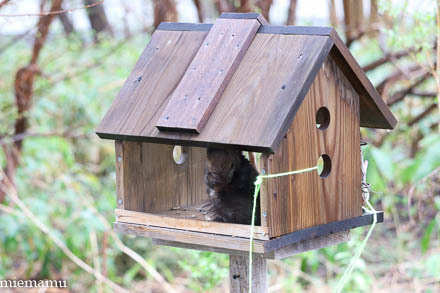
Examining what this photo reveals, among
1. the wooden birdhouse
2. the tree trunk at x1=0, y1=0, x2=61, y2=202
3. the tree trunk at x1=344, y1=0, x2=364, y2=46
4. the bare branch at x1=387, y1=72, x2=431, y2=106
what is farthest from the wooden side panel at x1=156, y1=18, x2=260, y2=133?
the bare branch at x1=387, y1=72, x2=431, y2=106

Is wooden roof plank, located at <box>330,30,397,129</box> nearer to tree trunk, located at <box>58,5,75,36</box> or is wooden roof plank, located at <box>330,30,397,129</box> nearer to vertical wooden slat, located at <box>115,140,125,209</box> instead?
vertical wooden slat, located at <box>115,140,125,209</box>

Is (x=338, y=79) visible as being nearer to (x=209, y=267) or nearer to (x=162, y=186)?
(x=162, y=186)

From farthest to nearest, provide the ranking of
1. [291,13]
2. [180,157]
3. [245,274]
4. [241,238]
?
[291,13], [180,157], [245,274], [241,238]

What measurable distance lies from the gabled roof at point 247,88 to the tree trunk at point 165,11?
1.81 metres

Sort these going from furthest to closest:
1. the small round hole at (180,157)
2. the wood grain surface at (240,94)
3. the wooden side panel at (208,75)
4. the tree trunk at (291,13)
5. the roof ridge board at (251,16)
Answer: the tree trunk at (291,13) → the small round hole at (180,157) → the roof ridge board at (251,16) → the wooden side panel at (208,75) → the wood grain surface at (240,94)

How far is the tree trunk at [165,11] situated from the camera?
4781mm

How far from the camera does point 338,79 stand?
2697 mm

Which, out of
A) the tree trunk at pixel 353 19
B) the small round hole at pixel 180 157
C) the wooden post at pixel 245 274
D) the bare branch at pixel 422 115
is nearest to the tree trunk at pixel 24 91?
the small round hole at pixel 180 157

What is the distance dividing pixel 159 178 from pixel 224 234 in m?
0.74

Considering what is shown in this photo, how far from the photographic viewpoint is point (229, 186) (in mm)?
2904

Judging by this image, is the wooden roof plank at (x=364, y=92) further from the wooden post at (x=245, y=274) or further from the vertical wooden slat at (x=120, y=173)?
the vertical wooden slat at (x=120, y=173)

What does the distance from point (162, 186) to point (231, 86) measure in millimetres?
848

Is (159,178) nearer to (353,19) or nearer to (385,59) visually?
(385,59)

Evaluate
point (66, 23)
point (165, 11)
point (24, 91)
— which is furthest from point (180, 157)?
point (66, 23)
